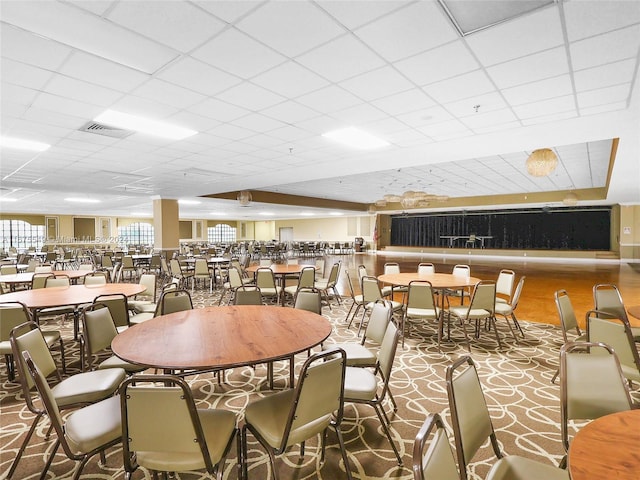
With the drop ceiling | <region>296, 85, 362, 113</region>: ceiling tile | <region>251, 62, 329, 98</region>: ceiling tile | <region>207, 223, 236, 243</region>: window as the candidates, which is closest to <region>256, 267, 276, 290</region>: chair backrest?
the drop ceiling

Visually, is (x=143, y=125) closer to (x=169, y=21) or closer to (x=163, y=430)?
(x=169, y=21)

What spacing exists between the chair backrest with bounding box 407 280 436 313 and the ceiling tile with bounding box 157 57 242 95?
3.04m

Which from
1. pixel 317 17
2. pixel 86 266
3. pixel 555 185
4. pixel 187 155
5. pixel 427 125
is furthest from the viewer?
pixel 555 185

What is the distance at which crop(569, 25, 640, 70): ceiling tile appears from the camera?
243 centimetres

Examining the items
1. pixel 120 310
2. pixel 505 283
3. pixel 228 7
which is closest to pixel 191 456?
pixel 120 310

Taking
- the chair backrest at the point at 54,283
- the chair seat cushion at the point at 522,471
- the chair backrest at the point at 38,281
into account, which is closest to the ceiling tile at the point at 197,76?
the chair seat cushion at the point at 522,471

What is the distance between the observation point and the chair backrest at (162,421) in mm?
1352

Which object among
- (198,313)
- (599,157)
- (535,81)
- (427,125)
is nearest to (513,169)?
(599,157)

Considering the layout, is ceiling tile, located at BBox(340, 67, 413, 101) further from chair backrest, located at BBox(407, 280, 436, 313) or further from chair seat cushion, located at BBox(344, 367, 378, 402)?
chair seat cushion, located at BBox(344, 367, 378, 402)

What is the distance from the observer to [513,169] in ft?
28.9

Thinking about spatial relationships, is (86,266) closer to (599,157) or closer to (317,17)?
(317,17)

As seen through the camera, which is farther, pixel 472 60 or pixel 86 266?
pixel 86 266

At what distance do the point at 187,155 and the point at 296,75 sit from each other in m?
3.54

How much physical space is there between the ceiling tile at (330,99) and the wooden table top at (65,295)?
2.96m
